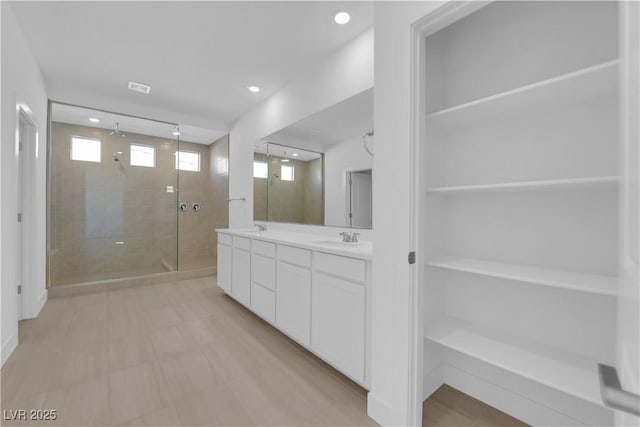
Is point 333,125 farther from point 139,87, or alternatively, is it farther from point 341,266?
point 139,87

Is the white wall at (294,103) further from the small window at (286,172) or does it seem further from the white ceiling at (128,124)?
the white ceiling at (128,124)

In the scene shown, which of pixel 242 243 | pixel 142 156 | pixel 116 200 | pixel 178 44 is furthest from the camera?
pixel 142 156

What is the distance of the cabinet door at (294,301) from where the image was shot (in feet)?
6.41

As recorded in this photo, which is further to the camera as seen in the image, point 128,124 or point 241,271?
point 128,124

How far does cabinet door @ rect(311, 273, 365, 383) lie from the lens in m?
1.58

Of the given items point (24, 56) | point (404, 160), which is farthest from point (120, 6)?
point (404, 160)

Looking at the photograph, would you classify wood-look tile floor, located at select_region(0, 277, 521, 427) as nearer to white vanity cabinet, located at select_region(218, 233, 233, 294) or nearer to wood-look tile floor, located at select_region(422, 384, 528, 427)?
wood-look tile floor, located at select_region(422, 384, 528, 427)

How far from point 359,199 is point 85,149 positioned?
174 inches

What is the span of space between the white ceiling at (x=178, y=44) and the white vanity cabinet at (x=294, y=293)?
6.00ft

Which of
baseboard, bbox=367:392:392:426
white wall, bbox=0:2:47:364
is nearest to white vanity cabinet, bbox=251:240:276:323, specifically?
baseboard, bbox=367:392:392:426

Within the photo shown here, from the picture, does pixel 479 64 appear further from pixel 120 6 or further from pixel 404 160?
pixel 120 6

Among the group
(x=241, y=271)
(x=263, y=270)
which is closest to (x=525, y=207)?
(x=263, y=270)

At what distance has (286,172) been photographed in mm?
3205

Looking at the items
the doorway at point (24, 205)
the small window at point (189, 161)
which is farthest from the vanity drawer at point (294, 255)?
the small window at point (189, 161)
